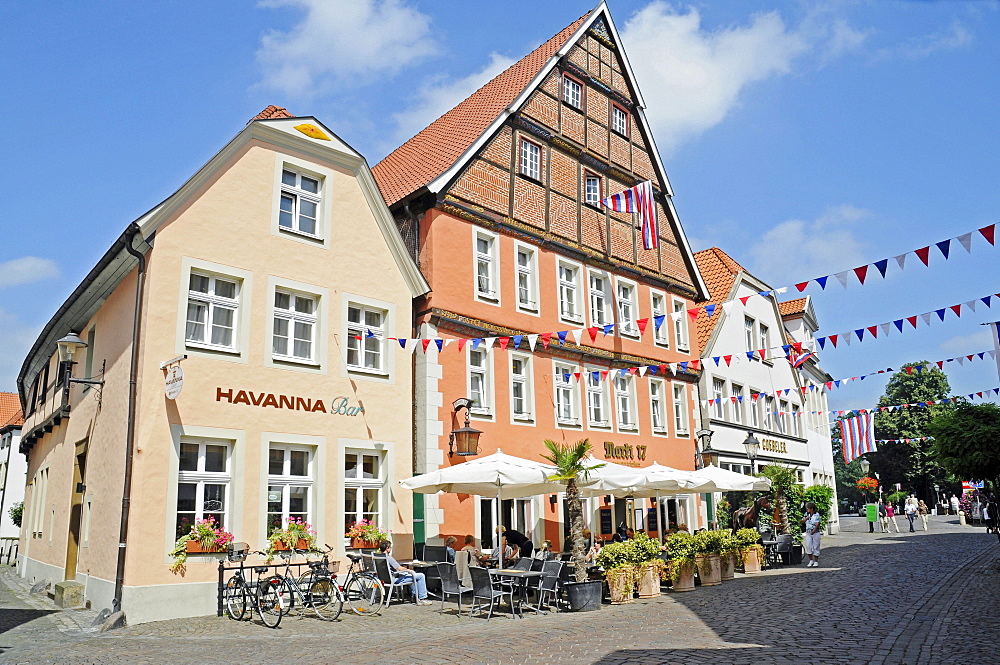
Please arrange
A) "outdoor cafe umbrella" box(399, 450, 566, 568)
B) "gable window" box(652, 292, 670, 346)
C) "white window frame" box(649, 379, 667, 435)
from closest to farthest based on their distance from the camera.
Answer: "outdoor cafe umbrella" box(399, 450, 566, 568) → "white window frame" box(649, 379, 667, 435) → "gable window" box(652, 292, 670, 346)

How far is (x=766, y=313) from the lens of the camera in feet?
113

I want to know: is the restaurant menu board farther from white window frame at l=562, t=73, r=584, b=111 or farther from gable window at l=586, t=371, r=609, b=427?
white window frame at l=562, t=73, r=584, b=111

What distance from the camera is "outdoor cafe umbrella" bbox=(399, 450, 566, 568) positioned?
14641 millimetres

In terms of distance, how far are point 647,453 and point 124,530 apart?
589 inches

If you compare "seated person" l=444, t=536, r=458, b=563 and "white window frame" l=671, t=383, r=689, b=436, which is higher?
"white window frame" l=671, t=383, r=689, b=436

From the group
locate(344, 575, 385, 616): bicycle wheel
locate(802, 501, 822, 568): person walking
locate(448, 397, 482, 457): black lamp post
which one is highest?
locate(448, 397, 482, 457): black lamp post

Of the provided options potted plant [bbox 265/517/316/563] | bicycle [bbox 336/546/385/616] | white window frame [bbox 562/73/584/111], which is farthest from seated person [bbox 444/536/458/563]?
white window frame [bbox 562/73/584/111]

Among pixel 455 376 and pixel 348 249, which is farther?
pixel 455 376

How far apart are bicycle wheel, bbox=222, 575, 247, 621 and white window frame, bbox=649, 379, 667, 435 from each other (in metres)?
Answer: 14.4

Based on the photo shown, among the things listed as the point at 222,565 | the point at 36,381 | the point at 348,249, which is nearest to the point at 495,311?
the point at 348,249

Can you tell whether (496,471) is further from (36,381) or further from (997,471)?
(36,381)

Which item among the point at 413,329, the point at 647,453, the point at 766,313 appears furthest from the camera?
the point at 766,313

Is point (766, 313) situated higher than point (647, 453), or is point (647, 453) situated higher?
point (766, 313)

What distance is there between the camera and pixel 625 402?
23.8m
